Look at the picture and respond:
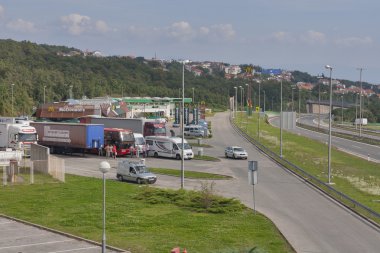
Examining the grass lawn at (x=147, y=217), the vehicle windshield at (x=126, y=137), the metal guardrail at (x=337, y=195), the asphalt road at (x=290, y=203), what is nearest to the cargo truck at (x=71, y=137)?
the asphalt road at (x=290, y=203)

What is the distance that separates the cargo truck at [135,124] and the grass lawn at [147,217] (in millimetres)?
26205

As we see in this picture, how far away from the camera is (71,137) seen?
55125 millimetres

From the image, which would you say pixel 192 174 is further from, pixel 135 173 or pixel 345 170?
pixel 345 170

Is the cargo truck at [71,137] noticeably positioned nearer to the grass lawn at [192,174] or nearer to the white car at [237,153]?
the grass lawn at [192,174]

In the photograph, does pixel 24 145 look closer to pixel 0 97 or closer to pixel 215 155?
pixel 215 155

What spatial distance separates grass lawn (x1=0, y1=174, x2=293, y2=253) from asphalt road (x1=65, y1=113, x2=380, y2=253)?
135 centimetres

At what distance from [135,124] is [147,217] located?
119 ft

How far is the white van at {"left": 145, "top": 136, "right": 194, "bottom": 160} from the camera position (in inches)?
2160

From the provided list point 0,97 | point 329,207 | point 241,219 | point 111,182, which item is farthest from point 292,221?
point 0,97

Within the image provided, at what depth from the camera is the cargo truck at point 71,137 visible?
53875 mm

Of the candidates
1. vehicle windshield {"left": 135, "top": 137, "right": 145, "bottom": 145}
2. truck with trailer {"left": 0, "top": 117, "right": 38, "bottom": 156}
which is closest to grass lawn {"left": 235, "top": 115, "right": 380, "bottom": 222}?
vehicle windshield {"left": 135, "top": 137, "right": 145, "bottom": 145}

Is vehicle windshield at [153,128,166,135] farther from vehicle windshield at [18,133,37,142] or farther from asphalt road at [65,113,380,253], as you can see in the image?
vehicle windshield at [18,133,37,142]

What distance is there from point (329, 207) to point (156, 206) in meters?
9.37

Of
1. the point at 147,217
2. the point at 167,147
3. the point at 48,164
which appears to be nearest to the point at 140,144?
the point at 167,147
